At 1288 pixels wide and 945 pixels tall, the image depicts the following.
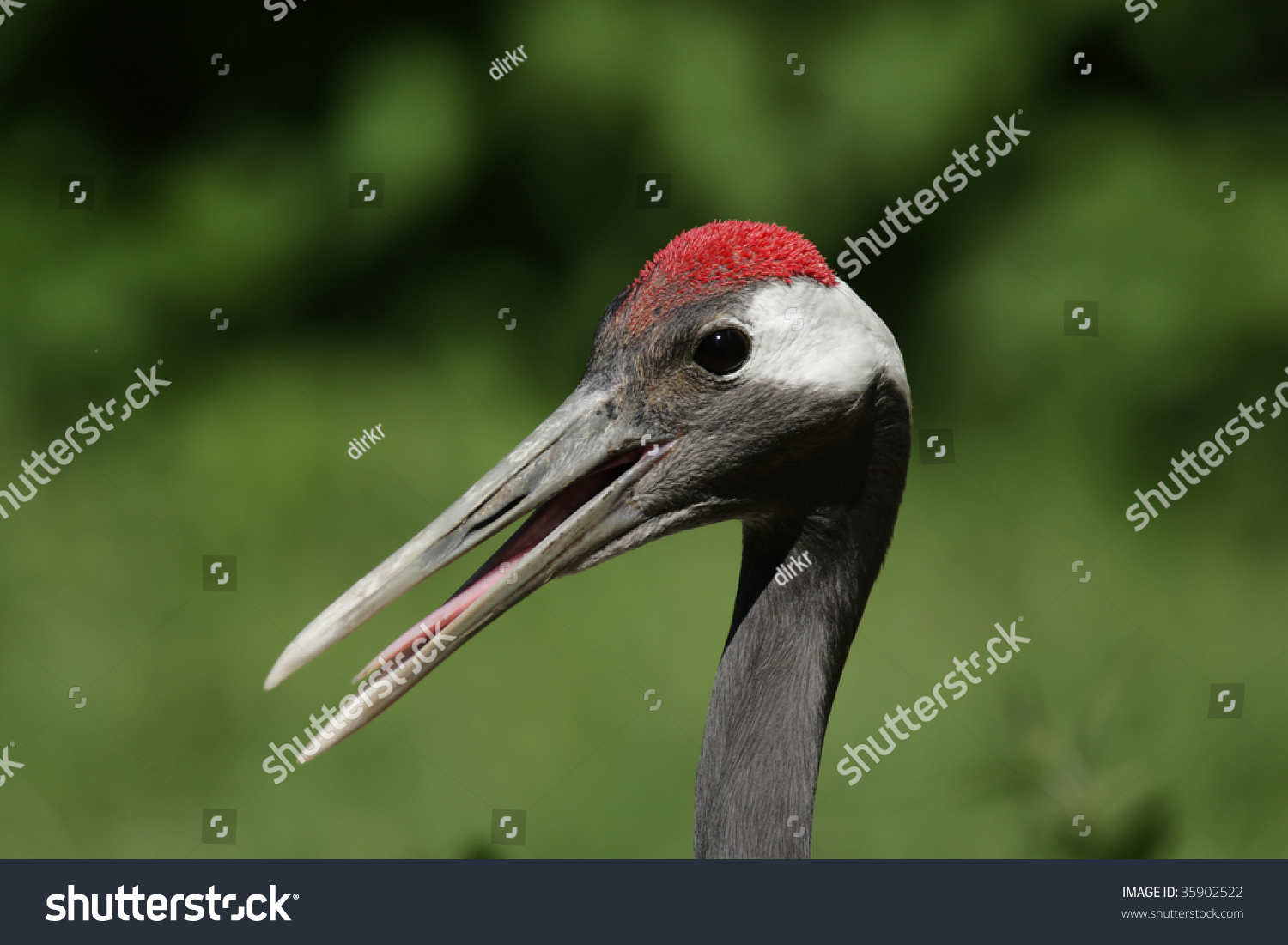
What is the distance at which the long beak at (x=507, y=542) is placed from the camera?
5.53ft

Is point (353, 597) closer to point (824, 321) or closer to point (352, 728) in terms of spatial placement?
point (352, 728)

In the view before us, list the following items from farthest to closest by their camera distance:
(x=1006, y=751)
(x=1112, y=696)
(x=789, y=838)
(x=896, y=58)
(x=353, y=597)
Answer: (x=896, y=58)
(x=1112, y=696)
(x=1006, y=751)
(x=789, y=838)
(x=353, y=597)

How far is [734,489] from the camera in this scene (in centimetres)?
184

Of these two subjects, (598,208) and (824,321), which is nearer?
(824,321)

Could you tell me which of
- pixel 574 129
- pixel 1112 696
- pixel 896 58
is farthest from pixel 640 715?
pixel 896 58

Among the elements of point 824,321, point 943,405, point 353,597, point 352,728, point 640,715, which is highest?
point 943,405

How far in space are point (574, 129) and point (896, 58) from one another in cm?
121

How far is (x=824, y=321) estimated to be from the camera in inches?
68.7
